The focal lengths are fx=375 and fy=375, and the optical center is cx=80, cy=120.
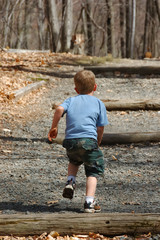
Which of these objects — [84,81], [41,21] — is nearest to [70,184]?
[84,81]

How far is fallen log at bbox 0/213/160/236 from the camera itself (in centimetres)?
302

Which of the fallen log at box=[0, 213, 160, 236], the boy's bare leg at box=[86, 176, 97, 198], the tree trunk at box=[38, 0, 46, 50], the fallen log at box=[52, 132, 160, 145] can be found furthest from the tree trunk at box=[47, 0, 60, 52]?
the fallen log at box=[0, 213, 160, 236]

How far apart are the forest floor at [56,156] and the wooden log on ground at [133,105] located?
14 centimetres

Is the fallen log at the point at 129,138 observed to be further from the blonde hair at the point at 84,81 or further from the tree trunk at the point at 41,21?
the tree trunk at the point at 41,21

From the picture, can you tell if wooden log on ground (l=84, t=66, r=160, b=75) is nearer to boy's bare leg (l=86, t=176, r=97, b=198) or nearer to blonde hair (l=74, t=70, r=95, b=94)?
blonde hair (l=74, t=70, r=95, b=94)

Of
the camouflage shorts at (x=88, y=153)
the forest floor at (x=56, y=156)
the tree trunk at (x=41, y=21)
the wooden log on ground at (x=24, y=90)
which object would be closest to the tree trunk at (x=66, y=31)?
the forest floor at (x=56, y=156)

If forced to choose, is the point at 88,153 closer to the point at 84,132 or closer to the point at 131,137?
the point at 84,132

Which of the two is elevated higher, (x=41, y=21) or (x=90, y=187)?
(x=41, y=21)

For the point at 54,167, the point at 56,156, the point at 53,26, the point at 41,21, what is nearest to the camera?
the point at 54,167

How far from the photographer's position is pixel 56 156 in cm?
575

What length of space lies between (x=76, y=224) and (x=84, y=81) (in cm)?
139

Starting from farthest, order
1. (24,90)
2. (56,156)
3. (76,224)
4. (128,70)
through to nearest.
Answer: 1. (128,70)
2. (24,90)
3. (56,156)
4. (76,224)

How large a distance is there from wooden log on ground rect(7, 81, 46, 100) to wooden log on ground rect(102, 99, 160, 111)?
2.18m

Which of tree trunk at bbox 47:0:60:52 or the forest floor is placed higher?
tree trunk at bbox 47:0:60:52
